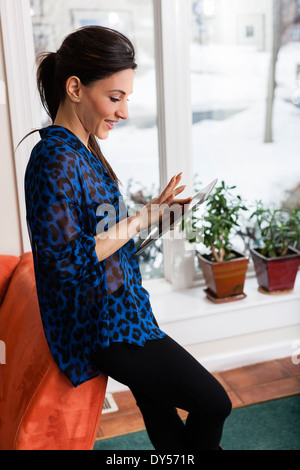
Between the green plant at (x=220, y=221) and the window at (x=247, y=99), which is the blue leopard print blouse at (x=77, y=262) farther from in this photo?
the window at (x=247, y=99)

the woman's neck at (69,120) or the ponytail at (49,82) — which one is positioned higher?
the ponytail at (49,82)

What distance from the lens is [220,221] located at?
2195 millimetres

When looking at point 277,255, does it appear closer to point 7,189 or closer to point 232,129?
point 232,129

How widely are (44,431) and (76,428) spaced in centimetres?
7

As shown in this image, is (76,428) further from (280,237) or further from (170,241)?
(280,237)

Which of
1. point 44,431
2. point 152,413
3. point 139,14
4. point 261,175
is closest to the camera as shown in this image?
point 44,431

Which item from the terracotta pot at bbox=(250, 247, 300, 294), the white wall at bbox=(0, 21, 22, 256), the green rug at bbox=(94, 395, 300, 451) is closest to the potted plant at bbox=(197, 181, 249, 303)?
the terracotta pot at bbox=(250, 247, 300, 294)

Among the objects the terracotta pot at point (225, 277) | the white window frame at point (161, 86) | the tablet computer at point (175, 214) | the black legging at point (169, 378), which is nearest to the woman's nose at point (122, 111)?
the tablet computer at point (175, 214)

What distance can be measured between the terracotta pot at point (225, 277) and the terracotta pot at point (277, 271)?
0.36 ft

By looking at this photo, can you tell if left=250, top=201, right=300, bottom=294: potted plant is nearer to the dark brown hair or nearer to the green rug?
the green rug

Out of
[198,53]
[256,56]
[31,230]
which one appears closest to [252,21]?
[256,56]

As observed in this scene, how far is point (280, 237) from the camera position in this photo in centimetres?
236

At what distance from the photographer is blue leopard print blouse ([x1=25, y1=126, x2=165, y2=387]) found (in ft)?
3.44

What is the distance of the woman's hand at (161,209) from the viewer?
1.17 metres
